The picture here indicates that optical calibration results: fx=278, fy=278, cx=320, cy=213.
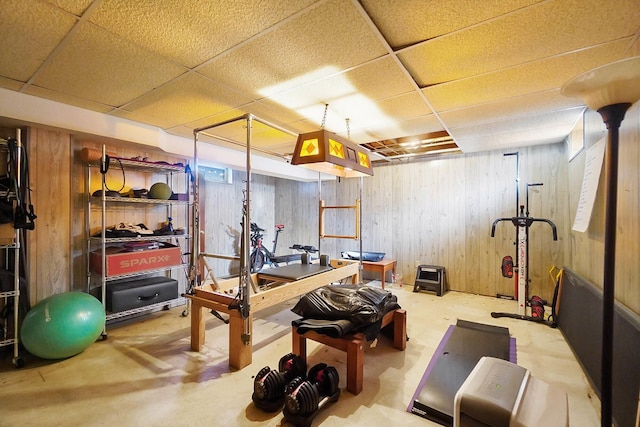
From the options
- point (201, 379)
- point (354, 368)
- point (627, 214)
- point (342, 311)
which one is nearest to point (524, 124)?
point (627, 214)

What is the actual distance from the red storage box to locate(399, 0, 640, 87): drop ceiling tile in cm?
345

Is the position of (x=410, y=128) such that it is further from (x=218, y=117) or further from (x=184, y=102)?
(x=184, y=102)

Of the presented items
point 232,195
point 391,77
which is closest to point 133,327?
point 232,195

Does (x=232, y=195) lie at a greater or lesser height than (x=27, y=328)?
greater

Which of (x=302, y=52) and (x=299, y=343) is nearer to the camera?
(x=302, y=52)

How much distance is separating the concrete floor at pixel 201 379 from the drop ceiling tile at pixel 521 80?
8.04 feet

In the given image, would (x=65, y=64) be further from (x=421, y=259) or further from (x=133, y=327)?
(x=421, y=259)

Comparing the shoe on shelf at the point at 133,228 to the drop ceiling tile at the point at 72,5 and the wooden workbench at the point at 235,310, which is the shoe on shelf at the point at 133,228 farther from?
the drop ceiling tile at the point at 72,5

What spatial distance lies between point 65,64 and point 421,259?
17.5 ft

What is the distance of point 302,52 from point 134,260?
2.99 m

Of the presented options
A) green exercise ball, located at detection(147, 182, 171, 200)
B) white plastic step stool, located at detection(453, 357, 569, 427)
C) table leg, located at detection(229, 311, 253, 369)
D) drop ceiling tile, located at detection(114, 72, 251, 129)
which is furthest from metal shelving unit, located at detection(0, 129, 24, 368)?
white plastic step stool, located at detection(453, 357, 569, 427)

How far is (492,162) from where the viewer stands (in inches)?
183

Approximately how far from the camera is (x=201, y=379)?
2242 millimetres

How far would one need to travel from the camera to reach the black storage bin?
3117 mm
